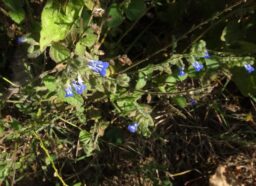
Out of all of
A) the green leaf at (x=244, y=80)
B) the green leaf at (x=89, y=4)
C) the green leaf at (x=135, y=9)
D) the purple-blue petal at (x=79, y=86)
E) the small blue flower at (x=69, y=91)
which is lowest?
the small blue flower at (x=69, y=91)

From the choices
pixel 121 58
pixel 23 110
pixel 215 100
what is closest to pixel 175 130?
pixel 215 100

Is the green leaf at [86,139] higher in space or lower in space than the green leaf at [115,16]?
lower

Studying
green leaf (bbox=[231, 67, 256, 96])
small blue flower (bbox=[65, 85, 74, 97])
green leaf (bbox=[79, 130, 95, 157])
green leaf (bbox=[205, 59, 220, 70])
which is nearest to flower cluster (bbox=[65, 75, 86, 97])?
small blue flower (bbox=[65, 85, 74, 97])

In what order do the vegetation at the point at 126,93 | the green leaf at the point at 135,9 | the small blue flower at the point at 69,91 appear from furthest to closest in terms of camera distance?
the green leaf at the point at 135,9 → the vegetation at the point at 126,93 → the small blue flower at the point at 69,91

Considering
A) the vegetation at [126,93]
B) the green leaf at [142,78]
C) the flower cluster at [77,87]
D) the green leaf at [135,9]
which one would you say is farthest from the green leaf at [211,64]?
the flower cluster at [77,87]

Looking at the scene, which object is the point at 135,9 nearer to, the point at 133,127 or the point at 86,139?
the point at 133,127

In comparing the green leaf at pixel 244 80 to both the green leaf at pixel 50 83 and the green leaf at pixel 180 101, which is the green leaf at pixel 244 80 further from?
the green leaf at pixel 50 83

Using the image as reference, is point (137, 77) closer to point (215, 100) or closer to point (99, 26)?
point (99, 26)

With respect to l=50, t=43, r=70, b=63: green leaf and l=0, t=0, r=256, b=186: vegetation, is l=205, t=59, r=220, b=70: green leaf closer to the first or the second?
l=0, t=0, r=256, b=186: vegetation
